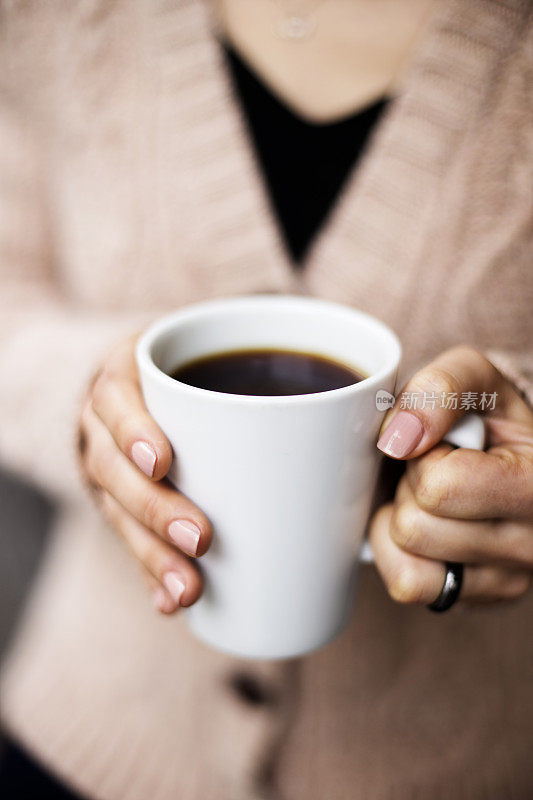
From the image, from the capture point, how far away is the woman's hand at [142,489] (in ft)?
1.24

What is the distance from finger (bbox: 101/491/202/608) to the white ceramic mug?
0.05 feet

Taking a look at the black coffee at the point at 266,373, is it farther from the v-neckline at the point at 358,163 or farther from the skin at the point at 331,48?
the skin at the point at 331,48

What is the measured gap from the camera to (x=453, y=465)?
0.38 meters

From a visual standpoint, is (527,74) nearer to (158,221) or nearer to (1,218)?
(158,221)

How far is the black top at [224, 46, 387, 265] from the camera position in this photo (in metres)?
0.67

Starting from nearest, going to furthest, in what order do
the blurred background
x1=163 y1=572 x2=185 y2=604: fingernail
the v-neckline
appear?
1. x1=163 y1=572 x2=185 y2=604: fingernail
2. the v-neckline
3. the blurred background

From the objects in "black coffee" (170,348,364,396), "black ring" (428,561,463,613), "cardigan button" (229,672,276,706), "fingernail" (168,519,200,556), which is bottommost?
"cardigan button" (229,672,276,706)

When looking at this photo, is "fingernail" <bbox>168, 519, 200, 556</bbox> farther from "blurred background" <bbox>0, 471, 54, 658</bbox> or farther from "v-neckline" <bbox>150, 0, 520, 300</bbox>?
"blurred background" <bbox>0, 471, 54, 658</bbox>

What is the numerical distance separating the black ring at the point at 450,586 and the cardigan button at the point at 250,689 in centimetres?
35

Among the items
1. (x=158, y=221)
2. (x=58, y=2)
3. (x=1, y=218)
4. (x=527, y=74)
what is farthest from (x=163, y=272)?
(x=527, y=74)

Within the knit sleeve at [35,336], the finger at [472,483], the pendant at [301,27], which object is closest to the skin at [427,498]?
the finger at [472,483]

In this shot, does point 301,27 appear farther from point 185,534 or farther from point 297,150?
point 185,534

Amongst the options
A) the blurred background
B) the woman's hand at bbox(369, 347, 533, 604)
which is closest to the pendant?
the woman's hand at bbox(369, 347, 533, 604)

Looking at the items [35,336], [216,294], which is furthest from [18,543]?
[216,294]
